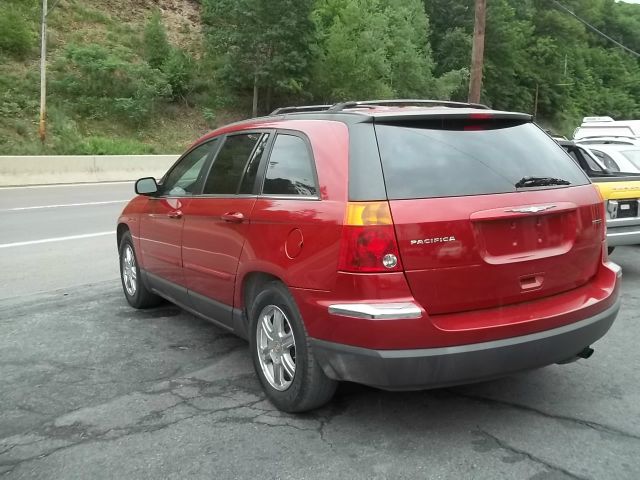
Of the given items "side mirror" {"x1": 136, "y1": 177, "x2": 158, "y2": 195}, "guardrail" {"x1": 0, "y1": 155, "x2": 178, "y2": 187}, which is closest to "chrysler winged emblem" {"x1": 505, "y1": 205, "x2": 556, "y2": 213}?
"side mirror" {"x1": 136, "y1": 177, "x2": 158, "y2": 195}

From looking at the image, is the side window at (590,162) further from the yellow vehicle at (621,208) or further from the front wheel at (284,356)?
the front wheel at (284,356)

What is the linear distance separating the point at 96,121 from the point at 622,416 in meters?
29.0

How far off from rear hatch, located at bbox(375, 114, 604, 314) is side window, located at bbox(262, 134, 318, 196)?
0.48m

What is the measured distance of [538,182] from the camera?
3.55 metres

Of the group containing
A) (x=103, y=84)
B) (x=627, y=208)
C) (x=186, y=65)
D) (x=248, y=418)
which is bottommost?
(x=248, y=418)

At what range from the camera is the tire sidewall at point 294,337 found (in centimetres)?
344

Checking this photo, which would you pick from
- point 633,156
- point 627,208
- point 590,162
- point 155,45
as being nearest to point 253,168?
point 627,208

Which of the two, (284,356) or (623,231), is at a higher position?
(623,231)

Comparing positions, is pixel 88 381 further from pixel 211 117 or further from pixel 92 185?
pixel 211 117

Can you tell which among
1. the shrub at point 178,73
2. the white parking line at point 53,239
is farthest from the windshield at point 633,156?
the shrub at point 178,73

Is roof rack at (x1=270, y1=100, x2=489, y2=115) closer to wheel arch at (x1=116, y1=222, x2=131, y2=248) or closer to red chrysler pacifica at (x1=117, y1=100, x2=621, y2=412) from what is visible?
red chrysler pacifica at (x1=117, y1=100, x2=621, y2=412)

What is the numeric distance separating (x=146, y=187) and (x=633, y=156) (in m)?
8.23

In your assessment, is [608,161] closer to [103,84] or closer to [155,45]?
[103,84]

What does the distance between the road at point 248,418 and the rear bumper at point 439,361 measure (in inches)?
14.6
